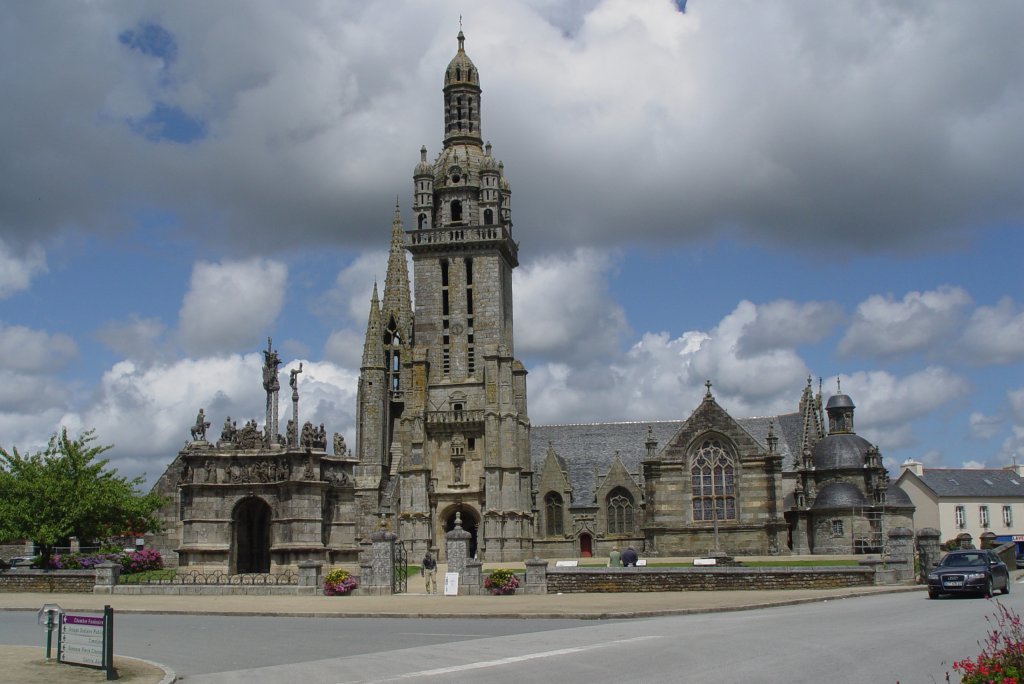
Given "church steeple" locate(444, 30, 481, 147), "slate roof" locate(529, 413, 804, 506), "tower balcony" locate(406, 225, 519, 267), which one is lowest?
"slate roof" locate(529, 413, 804, 506)

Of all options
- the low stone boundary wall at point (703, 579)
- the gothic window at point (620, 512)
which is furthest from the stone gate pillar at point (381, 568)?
the gothic window at point (620, 512)

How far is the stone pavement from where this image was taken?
75.7 feet

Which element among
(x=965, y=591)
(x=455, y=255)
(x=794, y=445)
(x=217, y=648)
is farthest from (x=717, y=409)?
(x=217, y=648)

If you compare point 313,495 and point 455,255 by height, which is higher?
point 455,255

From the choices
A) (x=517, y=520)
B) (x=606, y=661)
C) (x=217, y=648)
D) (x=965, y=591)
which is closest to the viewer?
(x=606, y=661)

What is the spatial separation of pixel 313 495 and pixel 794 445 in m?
36.4

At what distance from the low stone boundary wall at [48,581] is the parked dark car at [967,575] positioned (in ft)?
83.6

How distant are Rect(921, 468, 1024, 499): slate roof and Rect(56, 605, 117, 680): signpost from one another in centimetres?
6653

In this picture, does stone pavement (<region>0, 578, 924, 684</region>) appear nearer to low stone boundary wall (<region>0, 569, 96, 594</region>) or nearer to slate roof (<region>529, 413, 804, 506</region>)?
low stone boundary wall (<region>0, 569, 96, 594</region>)

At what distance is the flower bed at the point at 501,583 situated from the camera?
97.4 ft

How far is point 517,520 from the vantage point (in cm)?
6344

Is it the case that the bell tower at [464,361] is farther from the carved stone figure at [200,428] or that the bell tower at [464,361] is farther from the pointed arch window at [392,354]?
the carved stone figure at [200,428]

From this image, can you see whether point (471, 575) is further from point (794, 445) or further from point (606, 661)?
point (794, 445)

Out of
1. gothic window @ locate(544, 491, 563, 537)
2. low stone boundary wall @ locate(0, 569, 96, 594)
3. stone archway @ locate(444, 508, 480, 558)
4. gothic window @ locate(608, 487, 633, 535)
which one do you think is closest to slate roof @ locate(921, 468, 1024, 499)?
gothic window @ locate(608, 487, 633, 535)
